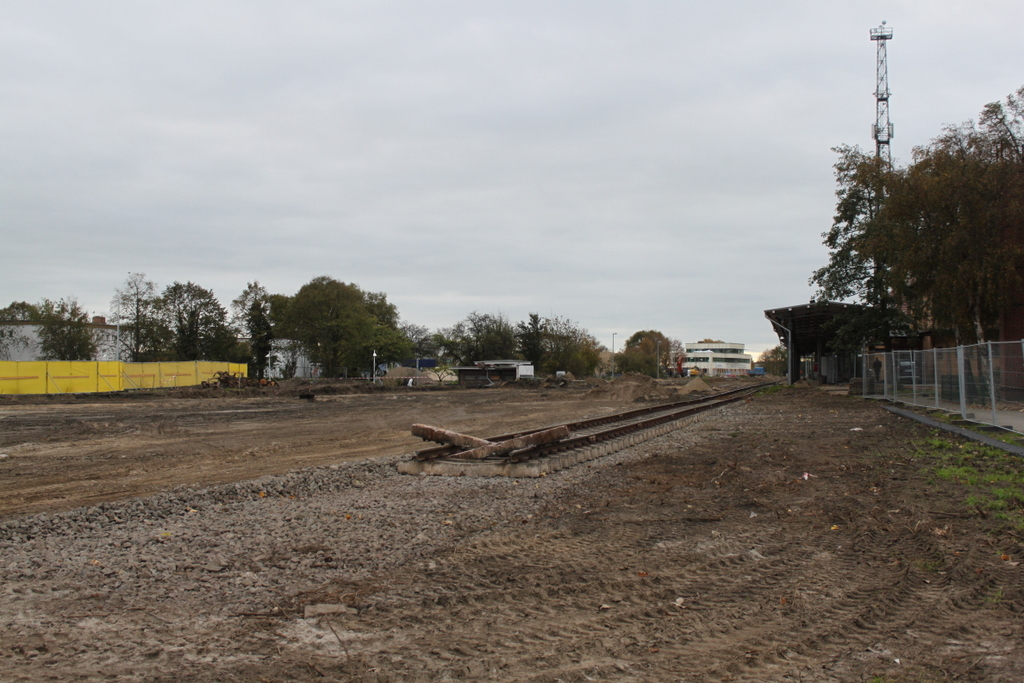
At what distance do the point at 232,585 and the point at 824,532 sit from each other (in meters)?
5.59

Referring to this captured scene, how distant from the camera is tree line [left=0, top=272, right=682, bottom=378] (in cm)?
6338

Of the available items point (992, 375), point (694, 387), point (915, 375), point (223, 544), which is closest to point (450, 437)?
point (223, 544)

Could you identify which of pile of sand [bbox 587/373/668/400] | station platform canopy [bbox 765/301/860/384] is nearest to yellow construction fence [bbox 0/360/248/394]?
pile of sand [bbox 587/373/668/400]

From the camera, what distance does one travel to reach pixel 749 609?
495 cm

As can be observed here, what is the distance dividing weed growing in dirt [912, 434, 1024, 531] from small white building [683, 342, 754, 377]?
177m

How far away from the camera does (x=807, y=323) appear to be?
51.1 meters

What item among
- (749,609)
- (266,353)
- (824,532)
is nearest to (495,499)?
(824,532)

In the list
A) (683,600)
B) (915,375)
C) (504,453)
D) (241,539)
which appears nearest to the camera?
(683,600)

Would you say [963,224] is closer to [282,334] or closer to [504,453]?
[504,453]

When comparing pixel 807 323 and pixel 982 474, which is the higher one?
pixel 807 323

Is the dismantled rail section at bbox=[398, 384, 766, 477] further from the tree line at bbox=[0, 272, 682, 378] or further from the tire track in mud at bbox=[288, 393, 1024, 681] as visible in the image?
the tree line at bbox=[0, 272, 682, 378]

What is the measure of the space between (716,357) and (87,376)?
556ft

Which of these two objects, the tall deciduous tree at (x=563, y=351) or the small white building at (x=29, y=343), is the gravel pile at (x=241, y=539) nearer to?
the small white building at (x=29, y=343)

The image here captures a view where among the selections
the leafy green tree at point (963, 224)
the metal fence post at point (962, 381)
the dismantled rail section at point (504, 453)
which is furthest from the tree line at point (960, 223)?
the dismantled rail section at point (504, 453)
